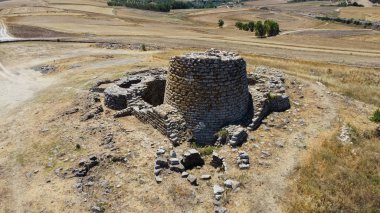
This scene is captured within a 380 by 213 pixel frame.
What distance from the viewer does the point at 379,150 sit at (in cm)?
1808

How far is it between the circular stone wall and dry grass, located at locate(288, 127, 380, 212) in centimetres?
489

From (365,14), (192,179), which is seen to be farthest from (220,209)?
(365,14)

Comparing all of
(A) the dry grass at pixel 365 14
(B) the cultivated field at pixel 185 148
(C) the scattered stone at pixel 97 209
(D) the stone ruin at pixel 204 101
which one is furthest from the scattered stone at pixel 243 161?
(A) the dry grass at pixel 365 14

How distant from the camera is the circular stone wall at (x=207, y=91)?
19281 millimetres

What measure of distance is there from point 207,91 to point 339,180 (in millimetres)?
7497

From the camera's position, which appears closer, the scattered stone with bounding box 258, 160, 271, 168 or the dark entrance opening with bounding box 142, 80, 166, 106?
the scattered stone with bounding box 258, 160, 271, 168

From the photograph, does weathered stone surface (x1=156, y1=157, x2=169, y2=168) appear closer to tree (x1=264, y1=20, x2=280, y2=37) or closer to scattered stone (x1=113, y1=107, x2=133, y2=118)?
scattered stone (x1=113, y1=107, x2=133, y2=118)

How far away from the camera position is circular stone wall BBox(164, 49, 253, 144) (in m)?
19.3

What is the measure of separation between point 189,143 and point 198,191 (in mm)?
4240

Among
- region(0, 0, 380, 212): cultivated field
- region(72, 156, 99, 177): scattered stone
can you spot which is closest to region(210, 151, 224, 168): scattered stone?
region(0, 0, 380, 212): cultivated field

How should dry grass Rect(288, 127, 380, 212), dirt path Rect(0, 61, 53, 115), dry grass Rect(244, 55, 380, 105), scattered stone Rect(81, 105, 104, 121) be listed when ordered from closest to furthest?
dry grass Rect(288, 127, 380, 212)
scattered stone Rect(81, 105, 104, 121)
dry grass Rect(244, 55, 380, 105)
dirt path Rect(0, 61, 53, 115)

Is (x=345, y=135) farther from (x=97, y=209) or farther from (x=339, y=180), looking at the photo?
(x=97, y=209)

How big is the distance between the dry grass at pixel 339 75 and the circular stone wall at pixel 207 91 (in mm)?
12448

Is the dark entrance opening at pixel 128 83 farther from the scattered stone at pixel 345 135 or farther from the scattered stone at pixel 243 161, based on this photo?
the scattered stone at pixel 345 135
